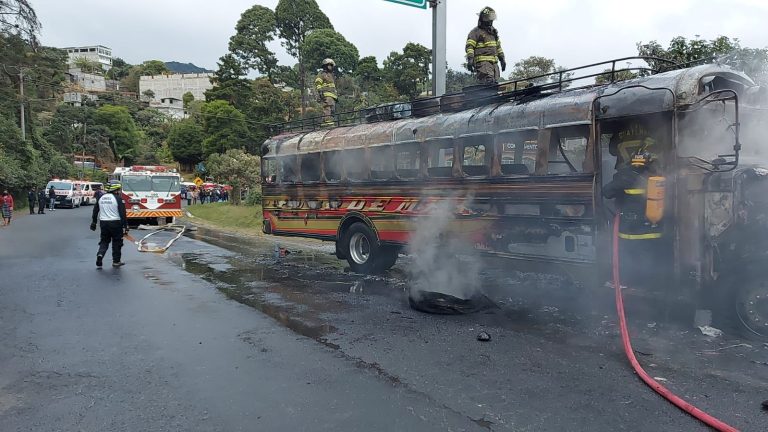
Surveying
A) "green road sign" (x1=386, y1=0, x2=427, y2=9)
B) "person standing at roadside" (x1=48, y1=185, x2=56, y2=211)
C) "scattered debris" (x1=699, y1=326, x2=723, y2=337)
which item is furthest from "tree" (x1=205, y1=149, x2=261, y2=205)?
"scattered debris" (x1=699, y1=326, x2=723, y2=337)

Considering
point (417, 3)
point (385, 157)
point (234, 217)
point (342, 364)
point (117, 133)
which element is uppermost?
point (117, 133)

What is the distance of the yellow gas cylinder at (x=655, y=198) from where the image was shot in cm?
559

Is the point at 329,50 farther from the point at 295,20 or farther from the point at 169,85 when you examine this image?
the point at 169,85

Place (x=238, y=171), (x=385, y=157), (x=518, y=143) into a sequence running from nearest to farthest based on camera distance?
1. (x=518, y=143)
2. (x=385, y=157)
3. (x=238, y=171)

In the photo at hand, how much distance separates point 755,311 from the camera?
5.21 m

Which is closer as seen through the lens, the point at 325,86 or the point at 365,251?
the point at 365,251

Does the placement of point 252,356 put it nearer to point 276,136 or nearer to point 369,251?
point 369,251

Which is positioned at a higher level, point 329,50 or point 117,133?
point 329,50

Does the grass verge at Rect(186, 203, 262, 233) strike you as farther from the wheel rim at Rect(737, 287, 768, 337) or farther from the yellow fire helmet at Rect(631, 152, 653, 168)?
the wheel rim at Rect(737, 287, 768, 337)

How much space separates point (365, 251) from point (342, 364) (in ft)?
17.2

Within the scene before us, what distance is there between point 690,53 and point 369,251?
8973 millimetres

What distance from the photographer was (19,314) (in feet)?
21.7

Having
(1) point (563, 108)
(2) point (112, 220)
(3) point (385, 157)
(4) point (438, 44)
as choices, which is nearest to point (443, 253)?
(3) point (385, 157)

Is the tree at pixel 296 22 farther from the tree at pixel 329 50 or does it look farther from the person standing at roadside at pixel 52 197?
the person standing at roadside at pixel 52 197
